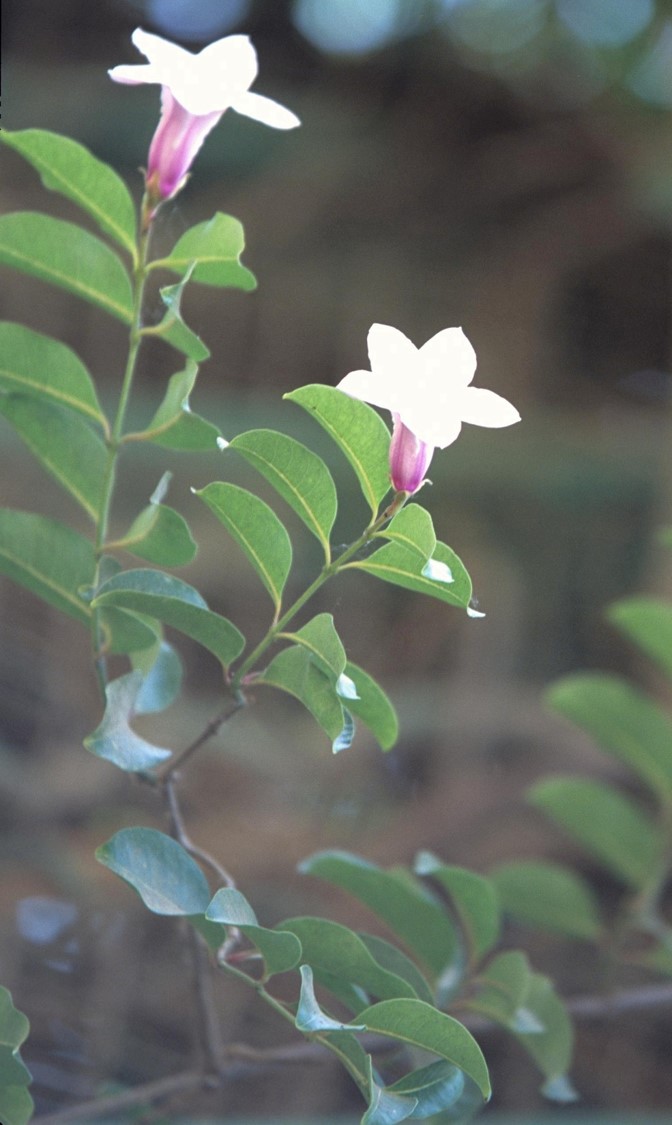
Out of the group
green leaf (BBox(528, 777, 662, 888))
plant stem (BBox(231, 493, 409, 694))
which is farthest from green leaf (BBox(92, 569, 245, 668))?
green leaf (BBox(528, 777, 662, 888))

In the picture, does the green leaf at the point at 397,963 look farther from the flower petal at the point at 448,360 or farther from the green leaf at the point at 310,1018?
the flower petal at the point at 448,360

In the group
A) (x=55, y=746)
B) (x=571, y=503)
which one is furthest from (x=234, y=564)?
(x=571, y=503)

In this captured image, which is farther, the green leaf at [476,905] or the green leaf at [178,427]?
the green leaf at [476,905]

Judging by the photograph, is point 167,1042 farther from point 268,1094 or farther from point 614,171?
point 614,171

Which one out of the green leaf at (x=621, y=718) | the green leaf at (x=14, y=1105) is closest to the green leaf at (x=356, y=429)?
the green leaf at (x=14, y=1105)

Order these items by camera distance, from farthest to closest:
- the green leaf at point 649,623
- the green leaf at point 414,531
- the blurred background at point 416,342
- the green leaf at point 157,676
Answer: the blurred background at point 416,342 < the green leaf at point 649,623 < the green leaf at point 157,676 < the green leaf at point 414,531

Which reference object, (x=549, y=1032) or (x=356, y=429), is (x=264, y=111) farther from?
(x=549, y=1032)

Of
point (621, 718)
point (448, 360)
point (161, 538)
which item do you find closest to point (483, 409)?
point (448, 360)
